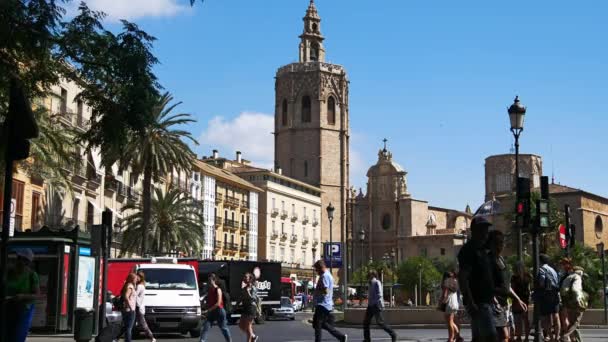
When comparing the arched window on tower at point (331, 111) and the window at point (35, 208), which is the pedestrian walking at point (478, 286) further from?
the arched window on tower at point (331, 111)

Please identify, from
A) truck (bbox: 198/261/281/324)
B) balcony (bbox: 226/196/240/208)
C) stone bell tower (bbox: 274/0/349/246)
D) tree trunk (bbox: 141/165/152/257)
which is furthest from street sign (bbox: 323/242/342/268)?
stone bell tower (bbox: 274/0/349/246)

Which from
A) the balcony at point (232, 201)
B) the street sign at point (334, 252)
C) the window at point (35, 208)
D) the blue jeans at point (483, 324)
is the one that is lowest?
the blue jeans at point (483, 324)

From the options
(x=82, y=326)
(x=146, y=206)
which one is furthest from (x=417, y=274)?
(x=82, y=326)

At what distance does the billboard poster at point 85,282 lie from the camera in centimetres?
2428

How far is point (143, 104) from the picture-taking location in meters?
13.6

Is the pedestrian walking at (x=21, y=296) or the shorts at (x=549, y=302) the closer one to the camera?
the pedestrian walking at (x=21, y=296)

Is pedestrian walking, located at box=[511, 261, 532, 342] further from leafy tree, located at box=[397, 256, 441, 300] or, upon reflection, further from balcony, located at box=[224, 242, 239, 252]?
leafy tree, located at box=[397, 256, 441, 300]

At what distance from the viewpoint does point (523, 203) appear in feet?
57.8

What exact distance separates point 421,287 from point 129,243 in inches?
1881

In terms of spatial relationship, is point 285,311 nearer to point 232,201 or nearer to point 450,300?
point 450,300

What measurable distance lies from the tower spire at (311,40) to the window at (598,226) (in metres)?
42.2

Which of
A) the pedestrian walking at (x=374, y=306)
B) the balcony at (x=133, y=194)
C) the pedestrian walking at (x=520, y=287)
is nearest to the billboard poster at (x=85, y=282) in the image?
the pedestrian walking at (x=374, y=306)

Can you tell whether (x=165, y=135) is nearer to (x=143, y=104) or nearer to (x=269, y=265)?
(x=269, y=265)

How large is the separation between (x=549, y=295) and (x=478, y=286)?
7064mm
